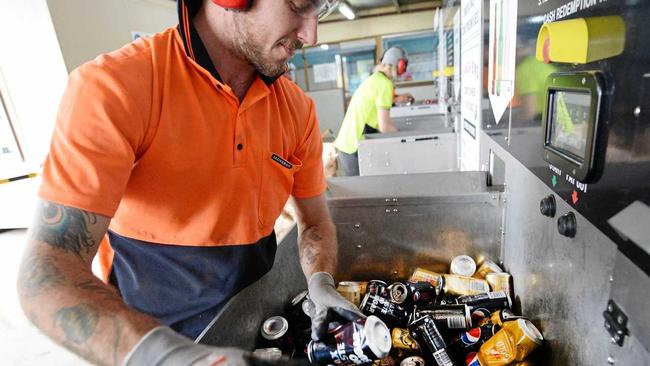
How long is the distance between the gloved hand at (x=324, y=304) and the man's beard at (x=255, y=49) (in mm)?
611

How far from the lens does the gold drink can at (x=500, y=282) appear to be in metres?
1.23

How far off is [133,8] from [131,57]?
426 cm

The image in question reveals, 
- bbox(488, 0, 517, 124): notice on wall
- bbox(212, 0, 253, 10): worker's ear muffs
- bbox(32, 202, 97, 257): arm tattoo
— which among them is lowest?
bbox(32, 202, 97, 257): arm tattoo

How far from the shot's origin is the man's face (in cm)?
83

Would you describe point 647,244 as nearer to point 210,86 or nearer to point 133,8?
point 210,86

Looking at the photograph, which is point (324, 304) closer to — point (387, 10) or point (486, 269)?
point (486, 269)

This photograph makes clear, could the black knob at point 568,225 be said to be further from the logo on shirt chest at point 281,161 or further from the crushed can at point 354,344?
the logo on shirt chest at point 281,161

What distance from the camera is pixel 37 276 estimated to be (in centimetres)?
61

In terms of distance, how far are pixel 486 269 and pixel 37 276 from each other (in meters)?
1.30

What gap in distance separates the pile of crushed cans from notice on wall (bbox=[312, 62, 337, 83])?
9.33 m

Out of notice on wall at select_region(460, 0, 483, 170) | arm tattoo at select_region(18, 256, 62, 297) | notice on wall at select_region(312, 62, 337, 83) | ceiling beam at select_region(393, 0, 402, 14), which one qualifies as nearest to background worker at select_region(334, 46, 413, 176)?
notice on wall at select_region(460, 0, 483, 170)

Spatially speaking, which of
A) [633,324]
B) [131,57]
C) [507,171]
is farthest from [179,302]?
[507,171]

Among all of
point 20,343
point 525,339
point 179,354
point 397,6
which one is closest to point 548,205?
point 525,339

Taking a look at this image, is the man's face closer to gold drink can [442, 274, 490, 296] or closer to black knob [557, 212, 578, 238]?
black knob [557, 212, 578, 238]
